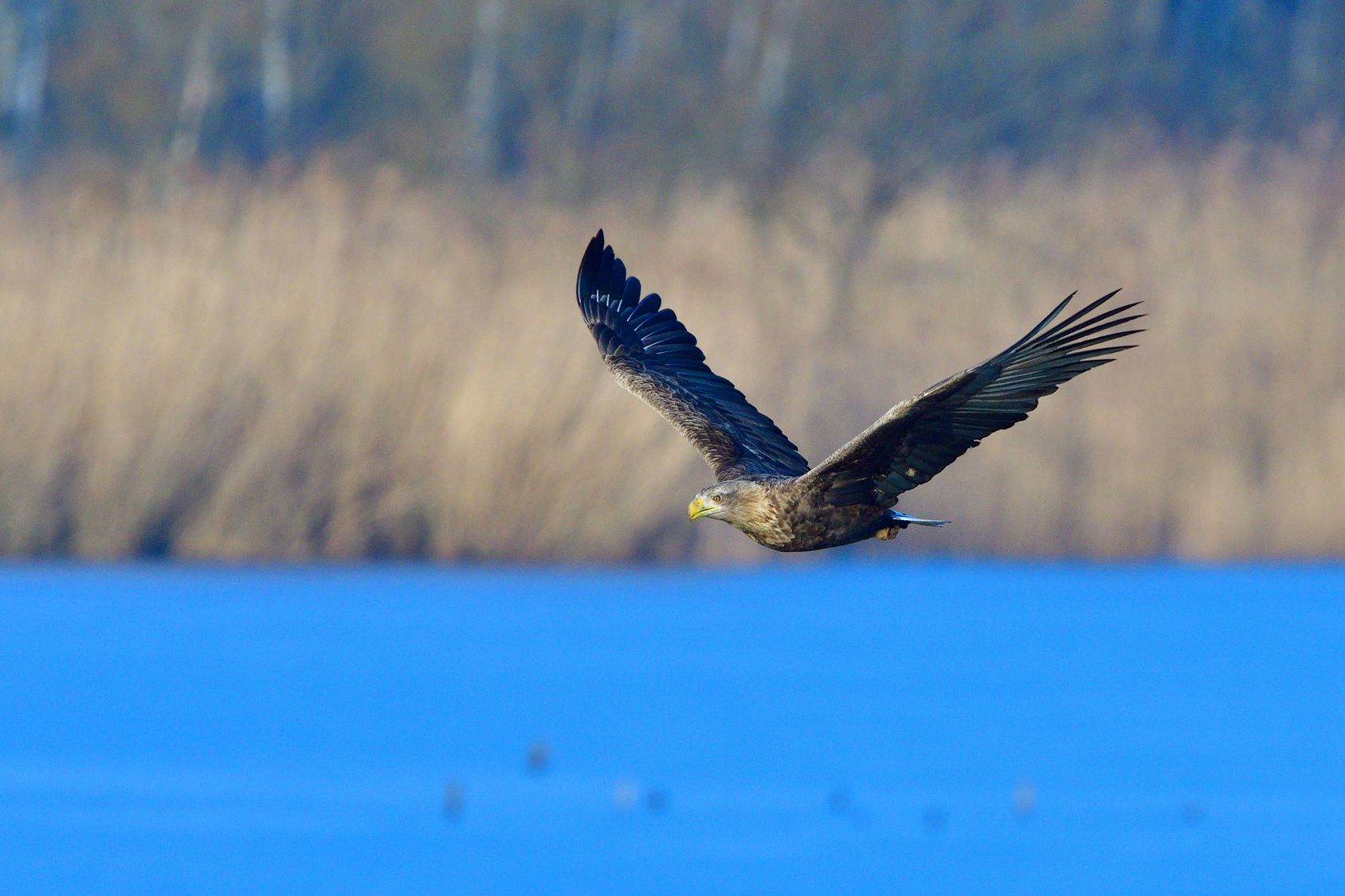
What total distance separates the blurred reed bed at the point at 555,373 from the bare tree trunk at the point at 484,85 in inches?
511

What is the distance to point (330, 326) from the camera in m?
14.4

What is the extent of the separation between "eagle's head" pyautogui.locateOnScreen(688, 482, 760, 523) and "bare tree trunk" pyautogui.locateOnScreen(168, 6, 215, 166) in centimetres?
2126

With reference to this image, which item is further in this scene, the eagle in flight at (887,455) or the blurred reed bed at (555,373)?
the blurred reed bed at (555,373)

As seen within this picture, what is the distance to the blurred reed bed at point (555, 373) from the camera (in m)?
14.2

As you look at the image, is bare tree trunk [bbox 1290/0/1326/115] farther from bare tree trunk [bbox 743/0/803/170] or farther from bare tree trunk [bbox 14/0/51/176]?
bare tree trunk [bbox 14/0/51/176]

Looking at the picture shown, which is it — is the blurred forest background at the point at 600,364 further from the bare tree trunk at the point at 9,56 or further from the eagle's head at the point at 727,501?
the bare tree trunk at the point at 9,56

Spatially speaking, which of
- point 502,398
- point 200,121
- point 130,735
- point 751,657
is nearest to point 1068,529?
point 751,657

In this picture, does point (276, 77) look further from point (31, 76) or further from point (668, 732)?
point (668, 732)

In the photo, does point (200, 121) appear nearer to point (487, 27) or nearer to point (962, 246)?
point (487, 27)

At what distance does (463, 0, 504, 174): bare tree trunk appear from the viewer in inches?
1190

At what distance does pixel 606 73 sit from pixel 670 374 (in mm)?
23369

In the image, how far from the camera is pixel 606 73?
31.2m

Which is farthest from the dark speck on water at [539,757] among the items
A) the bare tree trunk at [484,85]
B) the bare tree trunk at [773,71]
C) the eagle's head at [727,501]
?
the bare tree trunk at [484,85]

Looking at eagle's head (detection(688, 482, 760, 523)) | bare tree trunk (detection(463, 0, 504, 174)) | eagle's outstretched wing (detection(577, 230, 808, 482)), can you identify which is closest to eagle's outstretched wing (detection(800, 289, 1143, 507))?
eagle's head (detection(688, 482, 760, 523))
